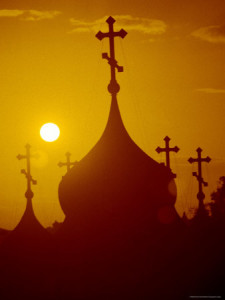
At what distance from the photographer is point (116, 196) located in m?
29.2

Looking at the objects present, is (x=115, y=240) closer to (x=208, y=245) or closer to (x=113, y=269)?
(x=113, y=269)

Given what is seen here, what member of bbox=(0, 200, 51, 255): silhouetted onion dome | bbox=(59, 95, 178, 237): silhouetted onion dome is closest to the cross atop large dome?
bbox=(59, 95, 178, 237): silhouetted onion dome

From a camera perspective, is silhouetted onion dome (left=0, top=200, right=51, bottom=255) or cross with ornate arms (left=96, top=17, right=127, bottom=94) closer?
cross with ornate arms (left=96, top=17, right=127, bottom=94)

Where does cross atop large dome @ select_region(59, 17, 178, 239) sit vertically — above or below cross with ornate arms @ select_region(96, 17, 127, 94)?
below

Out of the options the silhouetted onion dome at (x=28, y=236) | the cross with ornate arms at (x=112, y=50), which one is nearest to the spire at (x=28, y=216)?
the silhouetted onion dome at (x=28, y=236)

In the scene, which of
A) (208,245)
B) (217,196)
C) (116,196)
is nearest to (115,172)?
(116,196)

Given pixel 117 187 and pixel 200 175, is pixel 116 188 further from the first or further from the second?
pixel 200 175

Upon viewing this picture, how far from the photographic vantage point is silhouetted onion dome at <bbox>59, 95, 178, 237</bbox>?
2914 centimetres

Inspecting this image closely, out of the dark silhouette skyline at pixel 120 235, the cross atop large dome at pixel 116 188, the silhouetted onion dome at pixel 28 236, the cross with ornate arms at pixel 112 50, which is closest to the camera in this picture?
the dark silhouette skyline at pixel 120 235

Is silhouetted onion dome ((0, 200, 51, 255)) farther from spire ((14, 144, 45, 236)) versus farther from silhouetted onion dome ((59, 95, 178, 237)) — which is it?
silhouetted onion dome ((59, 95, 178, 237))

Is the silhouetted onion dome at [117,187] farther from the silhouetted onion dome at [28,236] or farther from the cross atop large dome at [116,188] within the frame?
the silhouetted onion dome at [28,236]

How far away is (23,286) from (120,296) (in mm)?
5435

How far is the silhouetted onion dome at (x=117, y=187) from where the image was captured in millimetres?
29141

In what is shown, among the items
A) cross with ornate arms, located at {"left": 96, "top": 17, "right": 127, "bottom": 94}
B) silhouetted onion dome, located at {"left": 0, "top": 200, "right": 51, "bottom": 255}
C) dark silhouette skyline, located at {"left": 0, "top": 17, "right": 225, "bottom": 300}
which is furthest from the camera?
silhouetted onion dome, located at {"left": 0, "top": 200, "right": 51, "bottom": 255}
